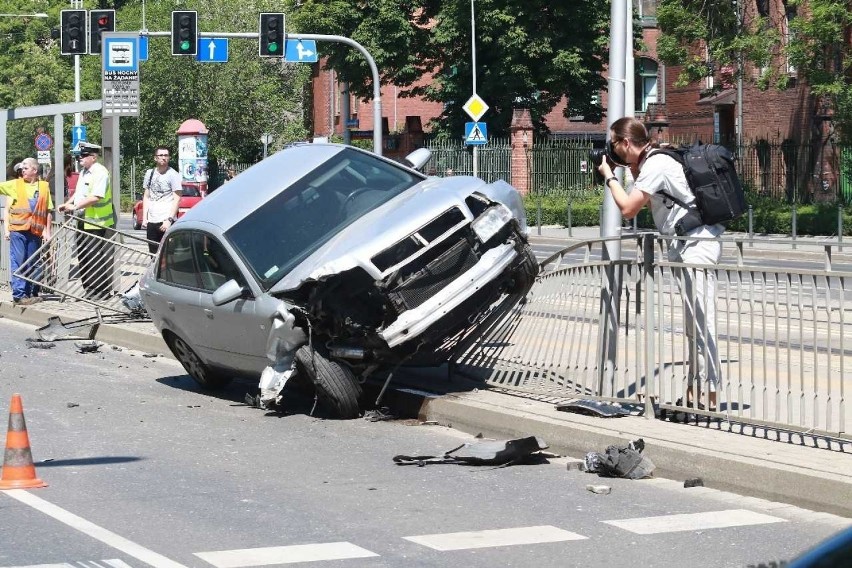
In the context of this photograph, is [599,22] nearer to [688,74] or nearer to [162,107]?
[688,74]

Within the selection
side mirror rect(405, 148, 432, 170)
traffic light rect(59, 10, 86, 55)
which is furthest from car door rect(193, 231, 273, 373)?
traffic light rect(59, 10, 86, 55)

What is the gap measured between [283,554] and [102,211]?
493 inches

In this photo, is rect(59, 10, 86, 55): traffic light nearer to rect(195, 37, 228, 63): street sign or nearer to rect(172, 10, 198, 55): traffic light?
rect(172, 10, 198, 55): traffic light

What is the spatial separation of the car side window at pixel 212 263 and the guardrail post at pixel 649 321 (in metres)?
3.15

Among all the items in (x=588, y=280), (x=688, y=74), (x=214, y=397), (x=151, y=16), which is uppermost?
(x=151, y=16)

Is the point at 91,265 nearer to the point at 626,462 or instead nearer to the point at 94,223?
the point at 94,223

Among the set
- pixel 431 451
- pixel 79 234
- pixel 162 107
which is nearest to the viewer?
pixel 431 451

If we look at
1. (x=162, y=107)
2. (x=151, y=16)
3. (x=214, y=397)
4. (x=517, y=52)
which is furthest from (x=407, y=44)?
(x=214, y=397)

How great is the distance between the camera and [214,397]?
→ 450 inches

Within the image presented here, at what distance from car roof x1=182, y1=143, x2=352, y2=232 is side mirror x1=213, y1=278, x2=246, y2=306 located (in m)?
0.60

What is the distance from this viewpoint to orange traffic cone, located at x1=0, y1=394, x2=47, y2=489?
24.9 feet

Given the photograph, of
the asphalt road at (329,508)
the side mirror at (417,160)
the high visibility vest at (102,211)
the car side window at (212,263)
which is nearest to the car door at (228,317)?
the car side window at (212,263)

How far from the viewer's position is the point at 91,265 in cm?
1677

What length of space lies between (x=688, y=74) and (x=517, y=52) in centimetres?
1339
